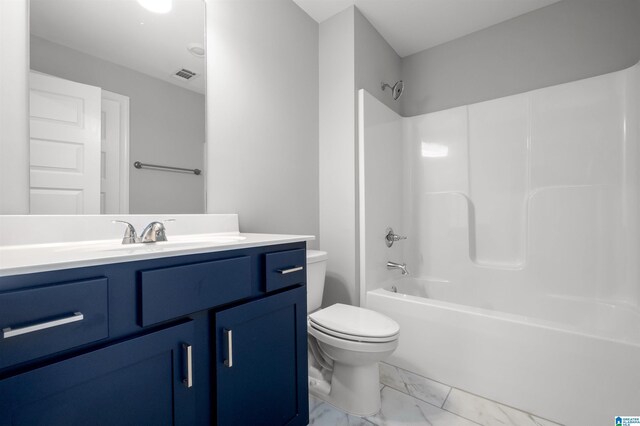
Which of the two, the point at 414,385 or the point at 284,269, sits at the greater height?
the point at 284,269

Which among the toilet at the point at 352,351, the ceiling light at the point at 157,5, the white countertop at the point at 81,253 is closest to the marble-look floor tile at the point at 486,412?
the toilet at the point at 352,351

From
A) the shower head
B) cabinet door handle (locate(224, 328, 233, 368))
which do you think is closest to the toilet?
cabinet door handle (locate(224, 328, 233, 368))

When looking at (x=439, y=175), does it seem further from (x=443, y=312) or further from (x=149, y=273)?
(x=149, y=273)

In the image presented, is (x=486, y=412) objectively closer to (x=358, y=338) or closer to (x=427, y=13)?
(x=358, y=338)

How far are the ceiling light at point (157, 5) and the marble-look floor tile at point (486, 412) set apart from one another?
2374 mm

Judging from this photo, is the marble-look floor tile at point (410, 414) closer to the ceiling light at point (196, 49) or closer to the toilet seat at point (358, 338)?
the toilet seat at point (358, 338)

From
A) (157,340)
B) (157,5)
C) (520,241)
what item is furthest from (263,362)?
(520,241)

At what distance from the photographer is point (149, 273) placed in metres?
0.74

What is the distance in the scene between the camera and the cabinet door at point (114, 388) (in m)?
0.56

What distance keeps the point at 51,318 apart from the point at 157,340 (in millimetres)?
238

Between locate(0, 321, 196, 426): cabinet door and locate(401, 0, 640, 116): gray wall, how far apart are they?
263cm

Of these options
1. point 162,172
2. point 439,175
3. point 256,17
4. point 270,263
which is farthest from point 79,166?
point 439,175

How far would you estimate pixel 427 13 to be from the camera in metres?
2.12

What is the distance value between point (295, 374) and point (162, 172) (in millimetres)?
1078
